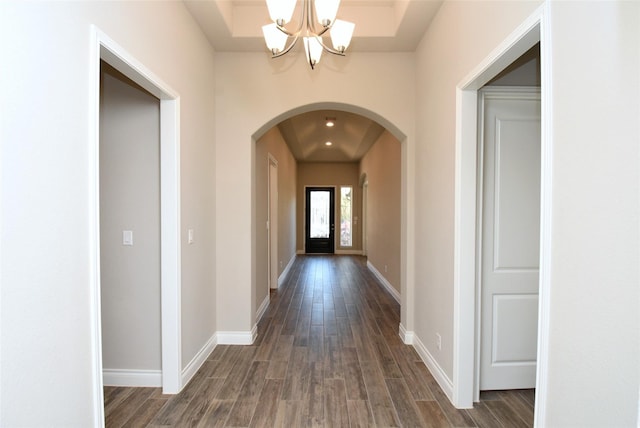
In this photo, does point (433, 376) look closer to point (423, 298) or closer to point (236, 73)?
point (423, 298)

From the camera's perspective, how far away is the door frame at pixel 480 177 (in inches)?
88.9

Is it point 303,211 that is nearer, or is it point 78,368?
point 78,368

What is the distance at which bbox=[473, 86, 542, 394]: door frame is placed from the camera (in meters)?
2.26

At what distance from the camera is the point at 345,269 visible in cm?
750

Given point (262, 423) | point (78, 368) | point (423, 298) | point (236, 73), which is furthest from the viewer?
point (236, 73)

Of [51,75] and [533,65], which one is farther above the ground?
[533,65]

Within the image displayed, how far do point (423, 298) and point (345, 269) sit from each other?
4.63 meters

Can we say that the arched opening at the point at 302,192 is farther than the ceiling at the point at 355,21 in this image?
Yes

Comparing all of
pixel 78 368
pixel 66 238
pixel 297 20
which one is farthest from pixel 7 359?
pixel 297 20

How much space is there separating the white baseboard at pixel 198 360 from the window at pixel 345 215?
23.9 ft

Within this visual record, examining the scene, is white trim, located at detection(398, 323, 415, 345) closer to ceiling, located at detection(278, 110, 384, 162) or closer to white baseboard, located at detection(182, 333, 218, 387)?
white baseboard, located at detection(182, 333, 218, 387)

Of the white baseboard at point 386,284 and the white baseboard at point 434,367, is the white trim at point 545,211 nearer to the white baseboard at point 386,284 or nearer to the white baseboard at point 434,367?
the white baseboard at point 434,367

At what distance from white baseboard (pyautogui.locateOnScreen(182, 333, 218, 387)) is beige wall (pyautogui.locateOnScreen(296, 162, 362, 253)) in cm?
700

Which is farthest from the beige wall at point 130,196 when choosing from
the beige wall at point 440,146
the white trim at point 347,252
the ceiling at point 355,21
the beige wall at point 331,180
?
the white trim at point 347,252
